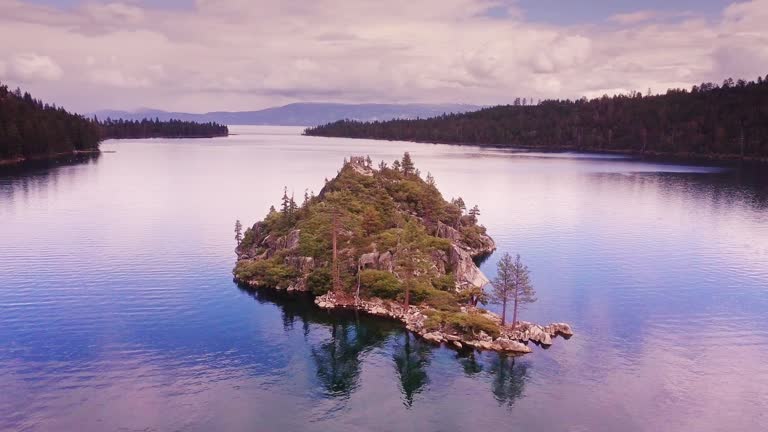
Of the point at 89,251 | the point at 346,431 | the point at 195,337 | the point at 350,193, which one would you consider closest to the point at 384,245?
the point at 350,193

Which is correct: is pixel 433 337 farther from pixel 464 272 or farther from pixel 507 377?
pixel 464 272

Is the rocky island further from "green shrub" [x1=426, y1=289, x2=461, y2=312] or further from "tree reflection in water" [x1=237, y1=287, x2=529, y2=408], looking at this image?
"tree reflection in water" [x1=237, y1=287, x2=529, y2=408]

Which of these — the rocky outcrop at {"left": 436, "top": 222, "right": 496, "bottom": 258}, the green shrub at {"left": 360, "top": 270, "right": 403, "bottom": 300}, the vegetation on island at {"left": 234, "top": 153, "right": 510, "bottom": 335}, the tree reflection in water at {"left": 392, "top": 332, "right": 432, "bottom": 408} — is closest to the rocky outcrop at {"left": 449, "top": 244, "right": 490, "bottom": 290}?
the vegetation on island at {"left": 234, "top": 153, "right": 510, "bottom": 335}

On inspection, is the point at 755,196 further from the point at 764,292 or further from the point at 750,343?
the point at 750,343

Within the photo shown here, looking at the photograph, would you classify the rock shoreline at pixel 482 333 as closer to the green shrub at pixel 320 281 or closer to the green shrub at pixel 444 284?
the green shrub at pixel 444 284

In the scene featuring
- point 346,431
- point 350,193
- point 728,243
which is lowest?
point 346,431

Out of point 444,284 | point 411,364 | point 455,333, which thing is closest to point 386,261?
point 444,284
